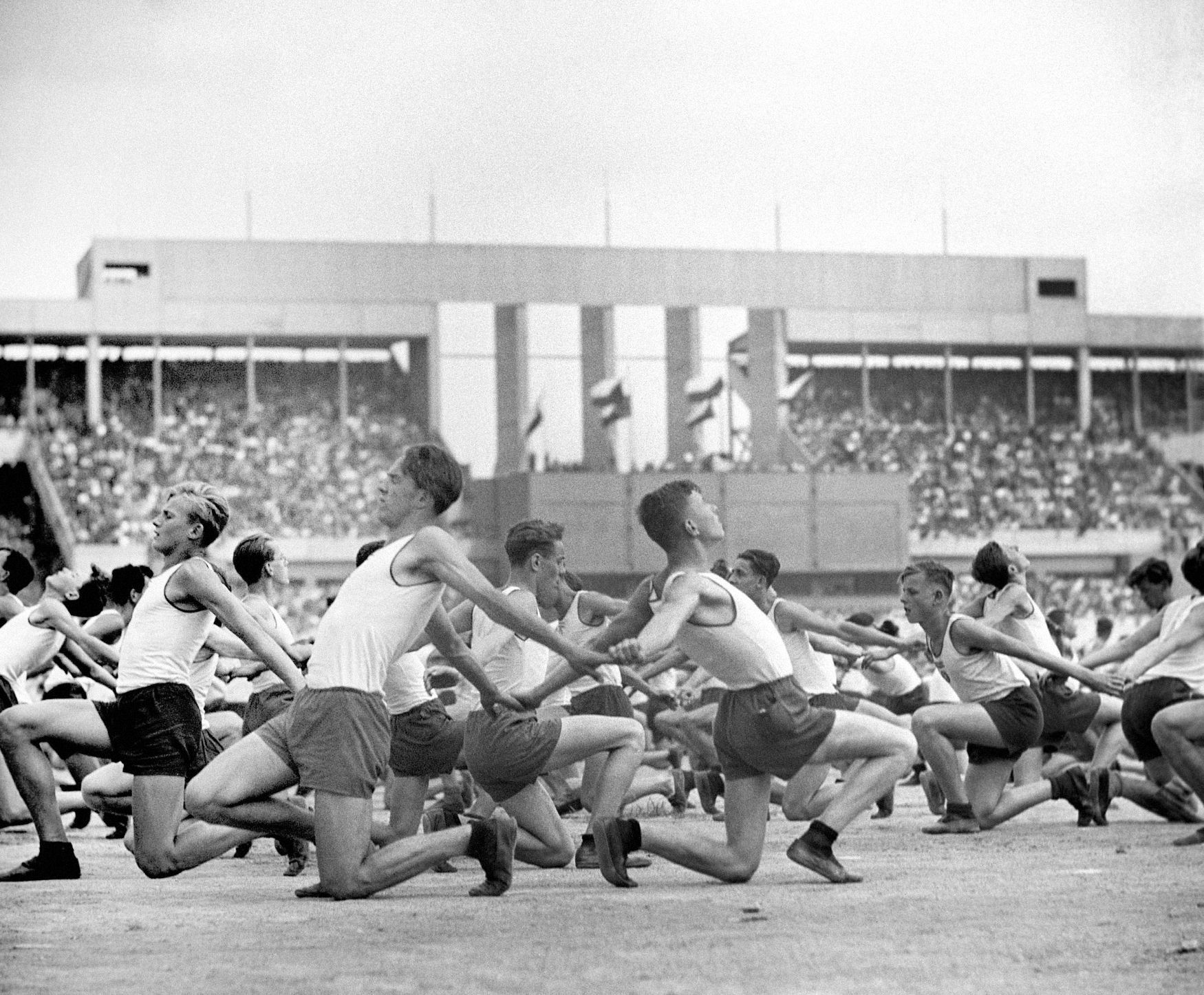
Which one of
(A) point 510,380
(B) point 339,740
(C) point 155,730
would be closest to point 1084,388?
(A) point 510,380

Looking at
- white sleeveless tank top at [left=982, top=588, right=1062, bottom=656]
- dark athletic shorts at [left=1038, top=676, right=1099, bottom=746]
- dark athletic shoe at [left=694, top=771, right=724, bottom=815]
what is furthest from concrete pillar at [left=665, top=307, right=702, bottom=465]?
white sleeveless tank top at [left=982, top=588, right=1062, bottom=656]

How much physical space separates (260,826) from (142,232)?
133 feet

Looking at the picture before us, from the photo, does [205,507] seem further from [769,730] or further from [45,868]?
[769,730]

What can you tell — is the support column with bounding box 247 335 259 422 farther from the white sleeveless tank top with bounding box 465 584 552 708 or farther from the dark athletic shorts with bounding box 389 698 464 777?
the dark athletic shorts with bounding box 389 698 464 777

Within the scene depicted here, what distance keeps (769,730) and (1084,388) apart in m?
44.8

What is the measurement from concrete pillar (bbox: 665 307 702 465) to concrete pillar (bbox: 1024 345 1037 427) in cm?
893

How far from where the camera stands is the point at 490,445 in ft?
153

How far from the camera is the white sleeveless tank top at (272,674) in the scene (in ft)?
33.1

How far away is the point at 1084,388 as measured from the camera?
51.1 metres

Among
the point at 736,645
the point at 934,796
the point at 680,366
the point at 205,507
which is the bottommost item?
the point at 934,796

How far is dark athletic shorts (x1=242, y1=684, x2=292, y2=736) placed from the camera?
10.2 meters

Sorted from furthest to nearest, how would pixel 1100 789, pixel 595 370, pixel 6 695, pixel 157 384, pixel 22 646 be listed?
pixel 595 370 < pixel 157 384 < pixel 1100 789 < pixel 22 646 < pixel 6 695

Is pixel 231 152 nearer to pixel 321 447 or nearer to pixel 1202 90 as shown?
pixel 1202 90

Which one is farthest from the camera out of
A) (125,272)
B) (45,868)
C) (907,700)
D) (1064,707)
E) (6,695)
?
(125,272)
